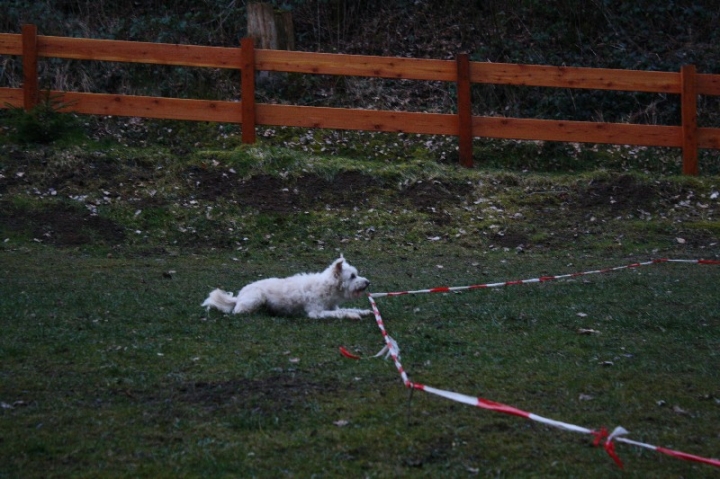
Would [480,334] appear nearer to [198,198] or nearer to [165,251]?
[165,251]

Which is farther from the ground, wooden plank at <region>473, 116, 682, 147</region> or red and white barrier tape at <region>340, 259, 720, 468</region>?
wooden plank at <region>473, 116, 682, 147</region>

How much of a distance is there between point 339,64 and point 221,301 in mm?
7614

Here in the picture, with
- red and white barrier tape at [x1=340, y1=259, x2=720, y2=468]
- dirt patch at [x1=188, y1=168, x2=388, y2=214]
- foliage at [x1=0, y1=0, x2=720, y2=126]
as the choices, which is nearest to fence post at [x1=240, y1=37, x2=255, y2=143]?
dirt patch at [x1=188, y1=168, x2=388, y2=214]

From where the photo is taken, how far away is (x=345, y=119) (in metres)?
14.1

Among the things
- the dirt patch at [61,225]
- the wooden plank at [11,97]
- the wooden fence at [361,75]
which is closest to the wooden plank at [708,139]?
the wooden fence at [361,75]

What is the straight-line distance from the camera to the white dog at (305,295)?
7754mm

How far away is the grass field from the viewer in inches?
175

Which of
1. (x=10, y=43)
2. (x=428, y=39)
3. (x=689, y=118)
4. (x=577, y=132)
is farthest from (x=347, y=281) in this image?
(x=428, y=39)

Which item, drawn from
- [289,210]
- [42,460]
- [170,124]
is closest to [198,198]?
[289,210]

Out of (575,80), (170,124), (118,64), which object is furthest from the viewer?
(118,64)

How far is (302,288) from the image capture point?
7871 millimetres

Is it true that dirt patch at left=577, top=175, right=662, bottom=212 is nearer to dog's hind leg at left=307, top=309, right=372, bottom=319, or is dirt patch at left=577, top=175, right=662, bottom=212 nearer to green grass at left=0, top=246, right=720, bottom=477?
green grass at left=0, top=246, right=720, bottom=477

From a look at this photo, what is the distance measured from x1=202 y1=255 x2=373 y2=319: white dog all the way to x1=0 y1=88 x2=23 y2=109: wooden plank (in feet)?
27.3

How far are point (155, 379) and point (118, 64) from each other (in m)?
14.1
